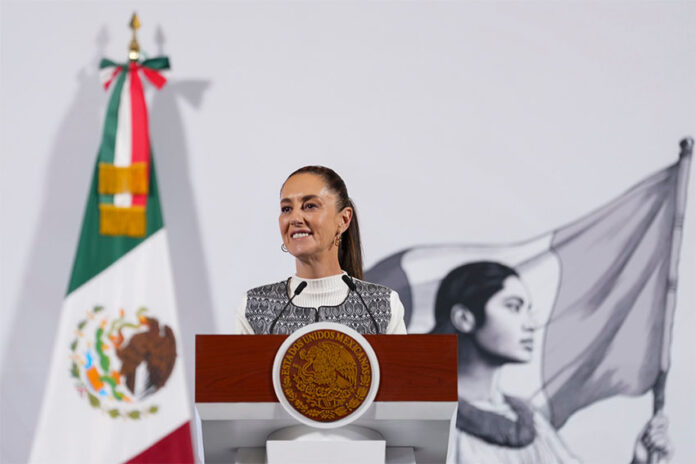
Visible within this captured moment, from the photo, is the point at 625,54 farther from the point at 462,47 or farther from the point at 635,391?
the point at 635,391

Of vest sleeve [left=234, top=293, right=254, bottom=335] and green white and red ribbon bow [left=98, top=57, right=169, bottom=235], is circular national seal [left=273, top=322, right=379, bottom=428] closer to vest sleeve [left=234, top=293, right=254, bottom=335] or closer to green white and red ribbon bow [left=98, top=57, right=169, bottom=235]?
vest sleeve [left=234, top=293, right=254, bottom=335]

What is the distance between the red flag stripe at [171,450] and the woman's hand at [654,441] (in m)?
2.24

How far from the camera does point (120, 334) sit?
14.3 ft

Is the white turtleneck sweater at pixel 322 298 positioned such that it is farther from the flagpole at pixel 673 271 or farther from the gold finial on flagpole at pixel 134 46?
the flagpole at pixel 673 271

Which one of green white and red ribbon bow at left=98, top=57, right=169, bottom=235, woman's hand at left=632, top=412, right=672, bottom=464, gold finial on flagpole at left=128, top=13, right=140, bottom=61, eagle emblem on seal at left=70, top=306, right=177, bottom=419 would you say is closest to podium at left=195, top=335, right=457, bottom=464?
eagle emblem on seal at left=70, top=306, right=177, bottom=419

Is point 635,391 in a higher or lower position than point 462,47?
lower

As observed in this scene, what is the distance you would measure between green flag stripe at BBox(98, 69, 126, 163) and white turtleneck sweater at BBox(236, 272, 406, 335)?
1.99 m

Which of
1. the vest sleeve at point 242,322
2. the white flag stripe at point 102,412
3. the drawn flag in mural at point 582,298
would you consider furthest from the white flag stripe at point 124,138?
the vest sleeve at point 242,322

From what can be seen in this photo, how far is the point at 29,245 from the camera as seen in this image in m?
4.59

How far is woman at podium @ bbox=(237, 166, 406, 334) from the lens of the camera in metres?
2.69

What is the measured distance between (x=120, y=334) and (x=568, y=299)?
2239mm

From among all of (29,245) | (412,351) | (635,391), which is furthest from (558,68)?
(412,351)

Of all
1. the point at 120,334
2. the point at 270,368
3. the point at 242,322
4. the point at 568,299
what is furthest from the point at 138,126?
the point at 270,368

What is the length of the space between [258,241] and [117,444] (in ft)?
3.87
